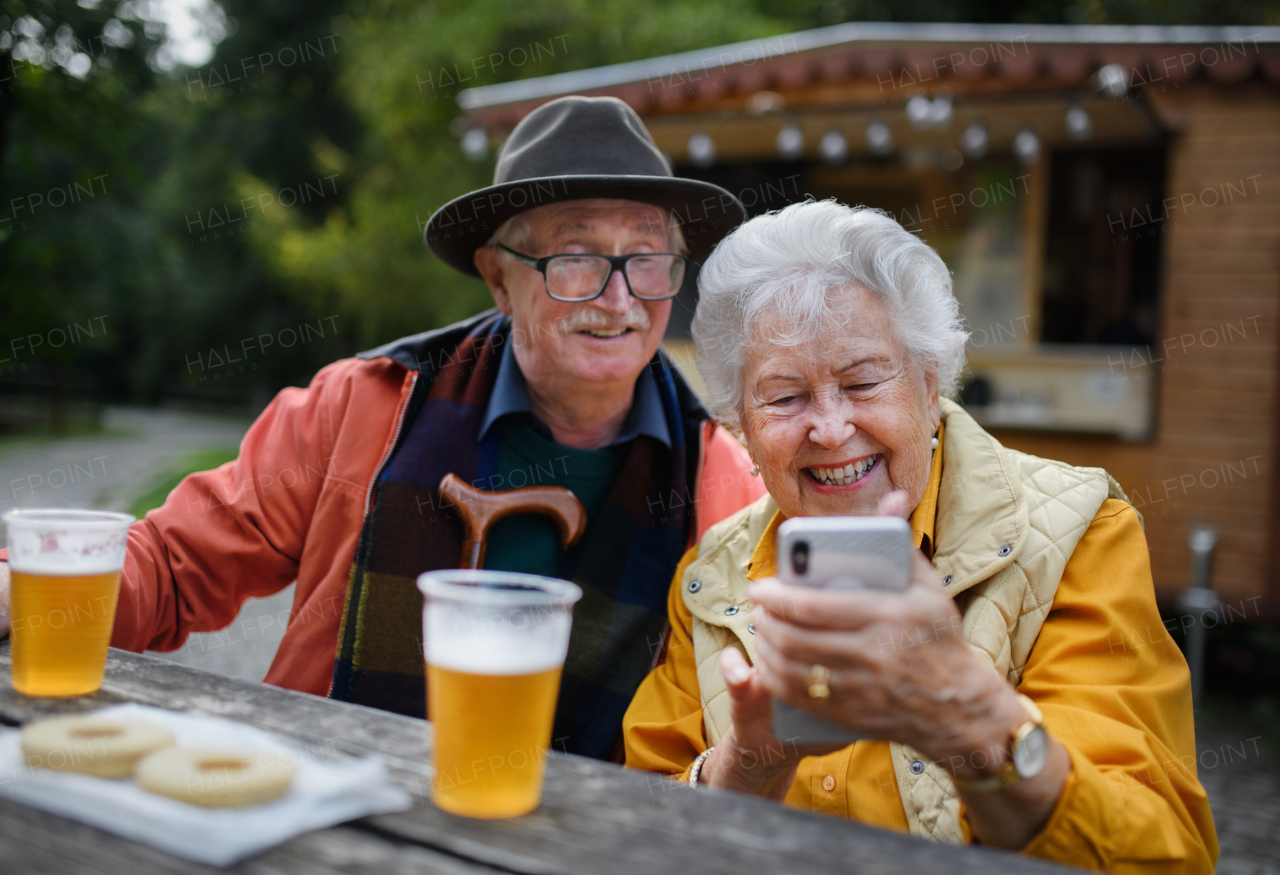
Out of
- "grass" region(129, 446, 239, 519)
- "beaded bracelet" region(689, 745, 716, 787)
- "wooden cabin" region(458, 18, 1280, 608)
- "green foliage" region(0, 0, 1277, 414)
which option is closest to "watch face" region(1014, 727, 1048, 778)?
"beaded bracelet" region(689, 745, 716, 787)

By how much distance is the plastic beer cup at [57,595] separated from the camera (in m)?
1.30

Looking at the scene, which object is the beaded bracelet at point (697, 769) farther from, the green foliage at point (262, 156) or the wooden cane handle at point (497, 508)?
the green foliage at point (262, 156)

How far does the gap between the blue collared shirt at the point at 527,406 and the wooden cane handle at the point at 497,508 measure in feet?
0.74

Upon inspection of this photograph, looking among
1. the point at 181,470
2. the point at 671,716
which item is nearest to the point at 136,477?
the point at 181,470

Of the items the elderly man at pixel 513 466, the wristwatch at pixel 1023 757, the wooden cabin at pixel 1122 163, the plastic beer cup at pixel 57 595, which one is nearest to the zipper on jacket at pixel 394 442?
the elderly man at pixel 513 466

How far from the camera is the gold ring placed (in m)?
1.14

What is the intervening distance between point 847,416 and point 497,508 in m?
0.82

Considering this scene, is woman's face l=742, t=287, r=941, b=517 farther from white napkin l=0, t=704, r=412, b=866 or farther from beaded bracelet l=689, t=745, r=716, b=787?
white napkin l=0, t=704, r=412, b=866

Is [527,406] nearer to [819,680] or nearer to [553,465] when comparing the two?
[553,465]

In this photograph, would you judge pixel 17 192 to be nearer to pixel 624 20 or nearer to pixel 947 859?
pixel 624 20

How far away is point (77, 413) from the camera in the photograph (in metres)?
20.2

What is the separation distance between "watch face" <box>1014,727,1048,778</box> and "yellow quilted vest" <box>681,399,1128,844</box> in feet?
0.85

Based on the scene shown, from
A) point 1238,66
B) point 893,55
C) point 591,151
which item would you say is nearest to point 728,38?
point 893,55

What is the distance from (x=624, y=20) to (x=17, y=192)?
7.68 m
